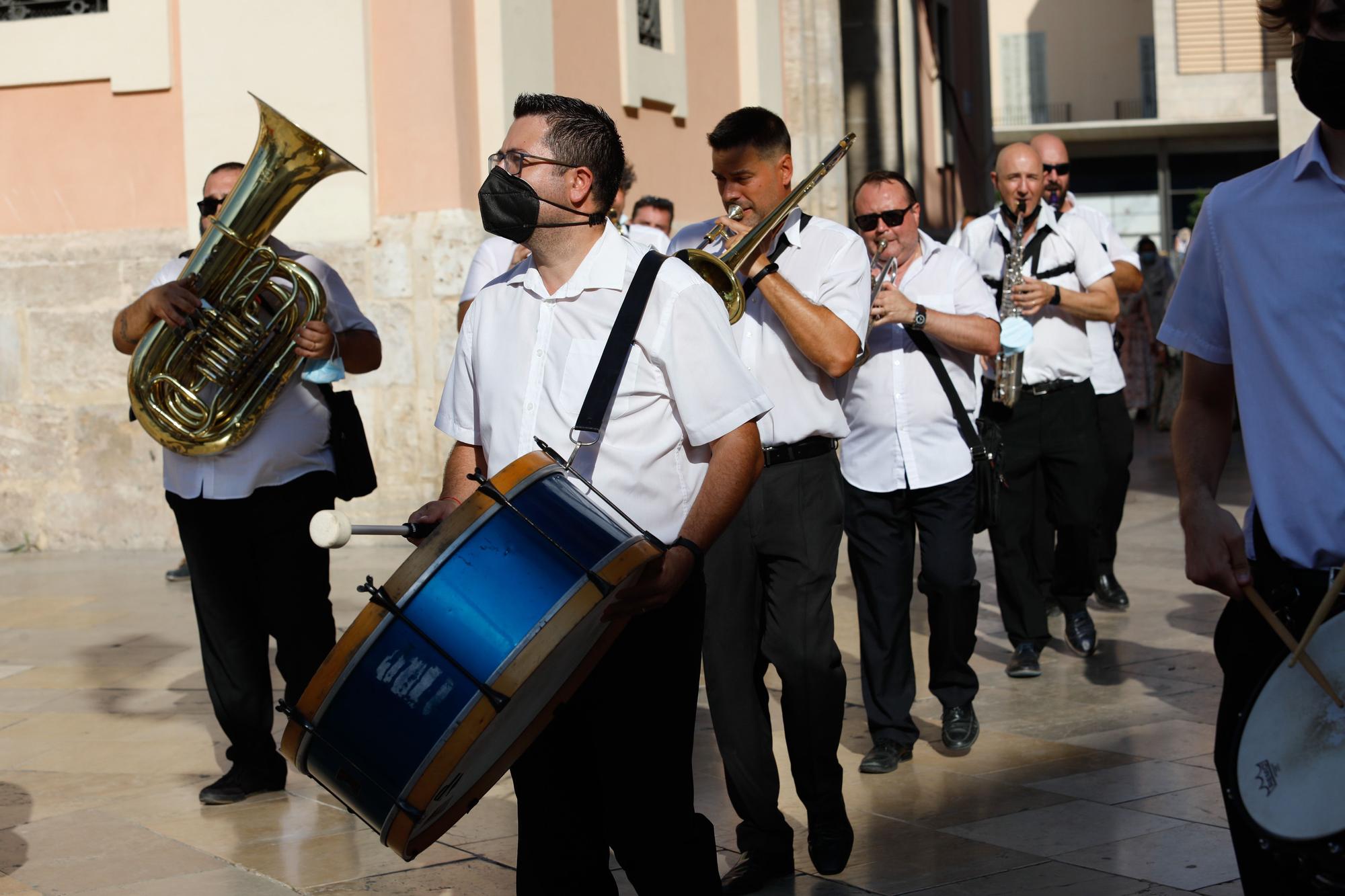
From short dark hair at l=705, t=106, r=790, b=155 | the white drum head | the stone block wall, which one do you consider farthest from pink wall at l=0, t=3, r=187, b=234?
the white drum head

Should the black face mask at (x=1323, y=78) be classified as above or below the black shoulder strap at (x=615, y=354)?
above

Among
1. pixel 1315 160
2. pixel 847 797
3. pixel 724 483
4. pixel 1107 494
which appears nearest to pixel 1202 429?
pixel 1315 160

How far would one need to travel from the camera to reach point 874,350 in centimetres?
574

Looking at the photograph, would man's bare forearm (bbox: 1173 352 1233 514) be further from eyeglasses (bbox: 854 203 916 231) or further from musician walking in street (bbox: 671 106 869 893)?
eyeglasses (bbox: 854 203 916 231)

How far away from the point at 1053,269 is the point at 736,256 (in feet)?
10.2

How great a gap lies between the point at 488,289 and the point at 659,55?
32.3ft

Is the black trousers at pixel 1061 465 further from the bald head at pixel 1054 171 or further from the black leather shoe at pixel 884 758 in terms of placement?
the black leather shoe at pixel 884 758

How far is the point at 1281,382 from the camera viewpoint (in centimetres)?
270

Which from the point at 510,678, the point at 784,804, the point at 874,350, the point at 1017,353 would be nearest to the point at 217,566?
the point at 784,804

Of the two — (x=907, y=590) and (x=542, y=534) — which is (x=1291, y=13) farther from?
(x=907, y=590)

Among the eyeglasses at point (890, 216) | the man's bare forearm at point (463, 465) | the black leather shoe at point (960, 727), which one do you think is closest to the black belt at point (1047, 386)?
the eyeglasses at point (890, 216)

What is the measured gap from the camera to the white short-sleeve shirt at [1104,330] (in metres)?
7.49

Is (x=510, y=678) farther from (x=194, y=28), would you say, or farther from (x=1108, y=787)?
(x=194, y=28)

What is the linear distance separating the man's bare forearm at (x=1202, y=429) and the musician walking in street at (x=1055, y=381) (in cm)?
412
